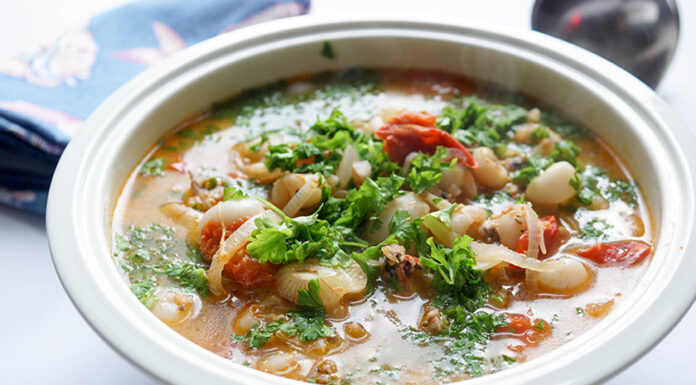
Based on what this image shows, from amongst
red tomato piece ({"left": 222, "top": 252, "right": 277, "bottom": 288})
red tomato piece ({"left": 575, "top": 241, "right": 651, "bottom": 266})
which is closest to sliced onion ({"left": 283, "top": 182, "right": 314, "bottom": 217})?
red tomato piece ({"left": 222, "top": 252, "right": 277, "bottom": 288})

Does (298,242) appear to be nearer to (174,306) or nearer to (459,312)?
(174,306)

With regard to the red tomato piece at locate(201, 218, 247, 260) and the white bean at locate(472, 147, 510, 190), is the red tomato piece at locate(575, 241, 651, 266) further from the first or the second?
the red tomato piece at locate(201, 218, 247, 260)

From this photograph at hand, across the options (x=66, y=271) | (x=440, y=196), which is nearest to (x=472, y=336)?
(x=440, y=196)

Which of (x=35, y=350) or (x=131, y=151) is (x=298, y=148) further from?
(x=35, y=350)

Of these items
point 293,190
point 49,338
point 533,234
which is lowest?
point 49,338

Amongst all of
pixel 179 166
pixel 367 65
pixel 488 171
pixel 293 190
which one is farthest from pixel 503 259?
pixel 367 65

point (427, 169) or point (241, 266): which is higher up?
point (427, 169)
